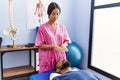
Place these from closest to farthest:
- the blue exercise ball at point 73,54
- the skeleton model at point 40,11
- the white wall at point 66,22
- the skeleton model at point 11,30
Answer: the skeleton model at point 11,30 → the white wall at point 66,22 → the blue exercise ball at point 73,54 → the skeleton model at point 40,11

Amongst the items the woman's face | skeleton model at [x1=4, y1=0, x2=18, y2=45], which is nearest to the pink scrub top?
the woman's face

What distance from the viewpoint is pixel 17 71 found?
8.26ft

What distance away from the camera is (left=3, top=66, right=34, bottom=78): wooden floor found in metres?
2.40

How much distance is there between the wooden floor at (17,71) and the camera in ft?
7.86

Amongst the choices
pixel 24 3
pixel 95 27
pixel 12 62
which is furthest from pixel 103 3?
pixel 12 62

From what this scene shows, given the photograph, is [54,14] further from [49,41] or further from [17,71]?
[17,71]

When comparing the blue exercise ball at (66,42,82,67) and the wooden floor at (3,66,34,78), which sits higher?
the blue exercise ball at (66,42,82,67)

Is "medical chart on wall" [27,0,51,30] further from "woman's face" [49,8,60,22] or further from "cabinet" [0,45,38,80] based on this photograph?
"woman's face" [49,8,60,22]

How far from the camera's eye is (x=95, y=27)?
2.75 m

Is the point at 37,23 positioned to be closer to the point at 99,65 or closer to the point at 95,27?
the point at 95,27

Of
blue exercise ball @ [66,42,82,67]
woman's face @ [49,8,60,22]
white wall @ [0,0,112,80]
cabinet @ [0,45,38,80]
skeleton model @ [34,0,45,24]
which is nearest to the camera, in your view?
woman's face @ [49,8,60,22]

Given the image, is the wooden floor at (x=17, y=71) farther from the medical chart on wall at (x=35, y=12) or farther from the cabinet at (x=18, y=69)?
the medical chart on wall at (x=35, y=12)

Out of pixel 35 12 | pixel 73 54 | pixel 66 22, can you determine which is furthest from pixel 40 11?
pixel 73 54

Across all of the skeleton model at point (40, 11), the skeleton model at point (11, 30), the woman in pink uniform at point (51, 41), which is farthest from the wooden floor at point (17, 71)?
the skeleton model at point (40, 11)
